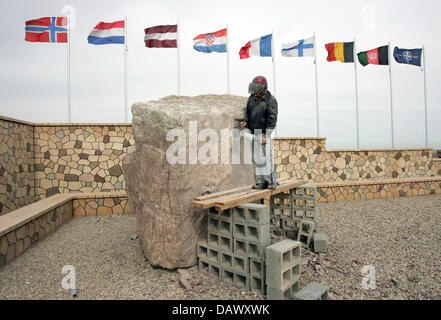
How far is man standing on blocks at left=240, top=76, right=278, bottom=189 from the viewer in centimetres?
374

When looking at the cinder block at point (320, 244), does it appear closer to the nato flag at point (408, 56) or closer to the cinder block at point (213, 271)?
the cinder block at point (213, 271)

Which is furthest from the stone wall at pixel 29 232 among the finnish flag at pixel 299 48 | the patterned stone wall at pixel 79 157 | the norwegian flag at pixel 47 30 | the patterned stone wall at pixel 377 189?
the finnish flag at pixel 299 48

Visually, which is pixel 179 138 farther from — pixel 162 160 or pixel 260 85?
pixel 260 85


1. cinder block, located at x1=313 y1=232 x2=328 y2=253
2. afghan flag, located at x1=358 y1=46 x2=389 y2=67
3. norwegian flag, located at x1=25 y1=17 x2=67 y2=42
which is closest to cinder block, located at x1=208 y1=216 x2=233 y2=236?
cinder block, located at x1=313 y1=232 x2=328 y2=253

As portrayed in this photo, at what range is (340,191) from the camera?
7.96 meters

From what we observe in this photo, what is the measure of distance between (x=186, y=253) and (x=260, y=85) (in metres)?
2.42

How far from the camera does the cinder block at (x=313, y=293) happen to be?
8.57 feet

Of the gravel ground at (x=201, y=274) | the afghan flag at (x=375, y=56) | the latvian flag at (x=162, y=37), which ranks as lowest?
the gravel ground at (x=201, y=274)

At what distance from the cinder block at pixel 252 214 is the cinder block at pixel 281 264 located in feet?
1.05

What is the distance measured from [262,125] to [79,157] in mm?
5814

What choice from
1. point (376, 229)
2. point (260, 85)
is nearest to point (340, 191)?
point (376, 229)

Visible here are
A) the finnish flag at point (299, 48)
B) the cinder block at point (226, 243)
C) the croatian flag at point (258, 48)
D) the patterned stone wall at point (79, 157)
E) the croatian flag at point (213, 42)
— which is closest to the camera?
the cinder block at point (226, 243)

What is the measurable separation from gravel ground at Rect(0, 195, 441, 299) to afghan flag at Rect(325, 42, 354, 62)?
7305 millimetres

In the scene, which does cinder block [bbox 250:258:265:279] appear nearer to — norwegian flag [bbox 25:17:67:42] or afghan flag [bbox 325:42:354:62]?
norwegian flag [bbox 25:17:67:42]
